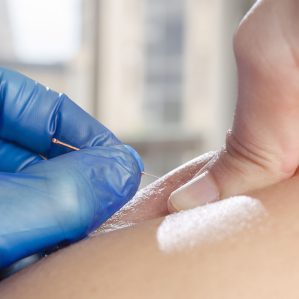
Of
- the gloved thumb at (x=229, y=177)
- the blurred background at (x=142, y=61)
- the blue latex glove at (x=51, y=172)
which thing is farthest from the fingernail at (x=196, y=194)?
the blurred background at (x=142, y=61)

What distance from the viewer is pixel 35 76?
3809 mm

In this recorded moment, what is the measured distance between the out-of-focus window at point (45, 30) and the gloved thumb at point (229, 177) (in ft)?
10.3

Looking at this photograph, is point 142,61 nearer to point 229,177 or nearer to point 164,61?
point 164,61

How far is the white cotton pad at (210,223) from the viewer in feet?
1.91

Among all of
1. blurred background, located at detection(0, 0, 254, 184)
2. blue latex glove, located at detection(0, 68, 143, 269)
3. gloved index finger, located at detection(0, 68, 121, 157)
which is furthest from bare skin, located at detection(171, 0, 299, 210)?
blurred background, located at detection(0, 0, 254, 184)

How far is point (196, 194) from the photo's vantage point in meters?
0.70

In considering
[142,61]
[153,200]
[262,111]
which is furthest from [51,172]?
[142,61]

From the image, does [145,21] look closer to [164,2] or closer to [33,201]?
[164,2]

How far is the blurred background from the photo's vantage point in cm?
363

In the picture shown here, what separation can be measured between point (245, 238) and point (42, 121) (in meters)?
0.46

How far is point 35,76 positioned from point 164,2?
3.12ft

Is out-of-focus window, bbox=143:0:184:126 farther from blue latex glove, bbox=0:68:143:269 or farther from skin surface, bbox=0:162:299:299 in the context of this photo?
skin surface, bbox=0:162:299:299

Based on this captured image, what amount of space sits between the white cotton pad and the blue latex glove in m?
0.13

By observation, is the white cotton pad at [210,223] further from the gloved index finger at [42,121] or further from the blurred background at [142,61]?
the blurred background at [142,61]
